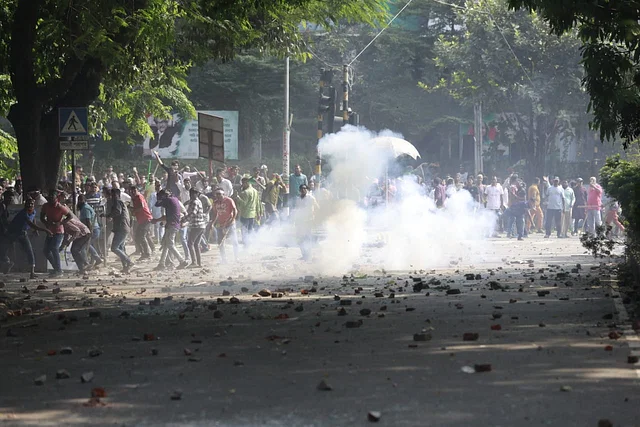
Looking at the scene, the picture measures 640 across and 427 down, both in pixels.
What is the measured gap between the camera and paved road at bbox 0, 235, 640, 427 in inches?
274

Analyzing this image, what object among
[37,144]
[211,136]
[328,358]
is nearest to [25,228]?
[37,144]

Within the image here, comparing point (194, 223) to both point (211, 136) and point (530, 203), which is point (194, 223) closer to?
point (211, 136)

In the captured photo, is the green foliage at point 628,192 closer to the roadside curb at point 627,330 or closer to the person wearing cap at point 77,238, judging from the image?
the roadside curb at point 627,330

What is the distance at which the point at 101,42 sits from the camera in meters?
18.2

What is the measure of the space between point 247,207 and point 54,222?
243 inches

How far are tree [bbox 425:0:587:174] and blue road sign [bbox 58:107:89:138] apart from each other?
96.9 ft

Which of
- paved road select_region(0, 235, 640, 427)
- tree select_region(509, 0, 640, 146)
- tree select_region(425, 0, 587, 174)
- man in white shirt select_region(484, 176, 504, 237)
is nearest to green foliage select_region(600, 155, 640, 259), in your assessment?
paved road select_region(0, 235, 640, 427)

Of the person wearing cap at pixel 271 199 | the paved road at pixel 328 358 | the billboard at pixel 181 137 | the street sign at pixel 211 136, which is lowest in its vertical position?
the paved road at pixel 328 358

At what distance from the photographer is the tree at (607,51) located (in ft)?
43.4

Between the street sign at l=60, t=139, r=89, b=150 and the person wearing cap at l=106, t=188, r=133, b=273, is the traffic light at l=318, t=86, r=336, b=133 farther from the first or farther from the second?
the street sign at l=60, t=139, r=89, b=150

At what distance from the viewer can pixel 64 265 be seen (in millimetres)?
22141

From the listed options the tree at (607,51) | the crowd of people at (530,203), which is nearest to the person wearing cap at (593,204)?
the crowd of people at (530,203)

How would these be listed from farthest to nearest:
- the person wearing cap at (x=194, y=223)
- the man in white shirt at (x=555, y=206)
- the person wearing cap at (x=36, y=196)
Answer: the man in white shirt at (x=555, y=206)
the person wearing cap at (x=194, y=223)
the person wearing cap at (x=36, y=196)

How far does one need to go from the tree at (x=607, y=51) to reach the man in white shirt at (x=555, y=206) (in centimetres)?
2106
